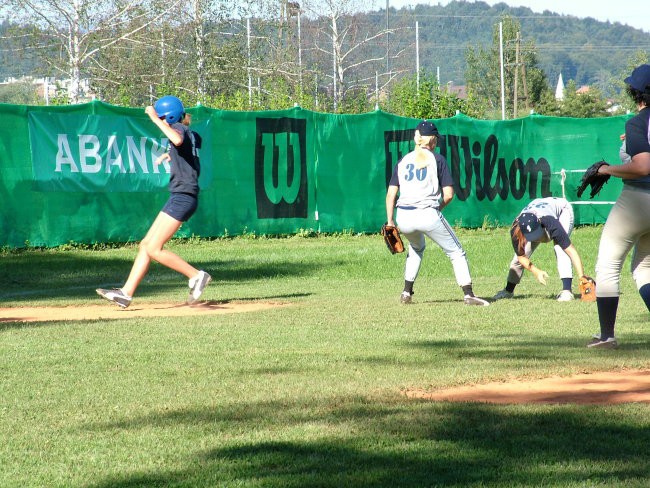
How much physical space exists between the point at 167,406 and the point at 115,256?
11568 mm

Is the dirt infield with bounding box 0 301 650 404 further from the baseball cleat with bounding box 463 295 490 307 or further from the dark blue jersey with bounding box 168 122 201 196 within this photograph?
the dark blue jersey with bounding box 168 122 201 196

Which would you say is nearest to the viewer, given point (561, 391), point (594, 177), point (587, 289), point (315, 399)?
point (315, 399)

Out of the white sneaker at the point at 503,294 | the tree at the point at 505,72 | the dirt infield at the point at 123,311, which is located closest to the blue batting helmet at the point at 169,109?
the dirt infield at the point at 123,311

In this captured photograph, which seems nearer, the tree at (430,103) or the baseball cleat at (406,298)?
the baseball cleat at (406,298)

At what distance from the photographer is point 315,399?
5.87 metres

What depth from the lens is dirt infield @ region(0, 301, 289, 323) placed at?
1034 cm

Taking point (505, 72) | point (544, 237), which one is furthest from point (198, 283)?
point (505, 72)

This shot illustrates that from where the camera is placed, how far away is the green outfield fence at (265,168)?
17.3m

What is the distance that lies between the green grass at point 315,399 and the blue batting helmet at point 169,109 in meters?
1.99

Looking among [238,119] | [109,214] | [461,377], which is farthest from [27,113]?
[461,377]

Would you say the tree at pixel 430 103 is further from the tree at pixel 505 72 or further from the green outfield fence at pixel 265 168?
the tree at pixel 505 72

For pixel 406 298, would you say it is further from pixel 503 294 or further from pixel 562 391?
pixel 562 391

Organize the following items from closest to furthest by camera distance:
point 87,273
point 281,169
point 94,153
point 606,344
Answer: point 606,344 → point 87,273 → point 94,153 → point 281,169

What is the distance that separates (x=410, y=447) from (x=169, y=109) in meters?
6.31
